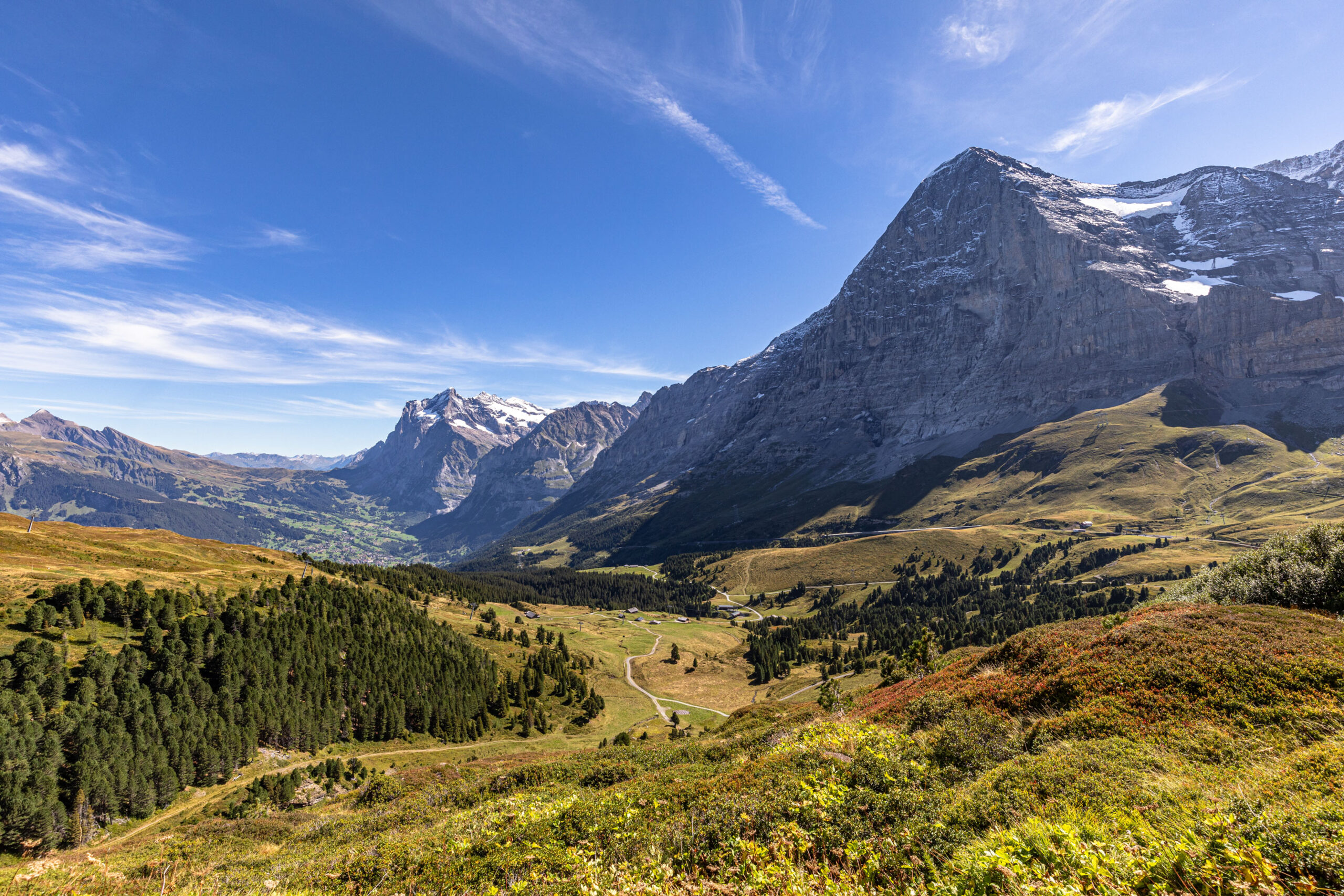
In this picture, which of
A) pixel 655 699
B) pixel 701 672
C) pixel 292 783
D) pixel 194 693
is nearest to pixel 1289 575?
pixel 292 783

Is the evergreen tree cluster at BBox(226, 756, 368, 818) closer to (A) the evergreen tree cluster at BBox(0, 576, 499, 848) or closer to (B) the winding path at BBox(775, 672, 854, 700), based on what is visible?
(A) the evergreen tree cluster at BBox(0, 576, 499, 848)

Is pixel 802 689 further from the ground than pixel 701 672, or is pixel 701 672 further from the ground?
pixel 802 689

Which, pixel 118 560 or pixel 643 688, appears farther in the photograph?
pixel 643 688

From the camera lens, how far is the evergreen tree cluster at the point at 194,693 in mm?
39031

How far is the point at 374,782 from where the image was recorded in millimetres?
41531

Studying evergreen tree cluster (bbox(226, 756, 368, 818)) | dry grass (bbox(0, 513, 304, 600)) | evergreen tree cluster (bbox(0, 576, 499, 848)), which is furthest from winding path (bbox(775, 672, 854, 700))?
dry grass (bbox(0, 513, 304, 600))

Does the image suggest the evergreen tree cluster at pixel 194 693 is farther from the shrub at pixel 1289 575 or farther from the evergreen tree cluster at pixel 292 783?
the shrub at pixel 1289 575

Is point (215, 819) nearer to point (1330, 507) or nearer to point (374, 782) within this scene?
point (374, 782)

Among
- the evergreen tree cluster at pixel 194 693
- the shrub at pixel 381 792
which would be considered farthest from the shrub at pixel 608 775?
the evergreen tree cluster at pixel 194 693

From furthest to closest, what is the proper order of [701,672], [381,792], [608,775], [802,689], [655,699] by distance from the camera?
[701,672] < [655,699] < [802,689] < [381,792] < [608,775]

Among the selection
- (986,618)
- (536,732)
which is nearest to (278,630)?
(536,732)

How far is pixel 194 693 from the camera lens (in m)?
55.5

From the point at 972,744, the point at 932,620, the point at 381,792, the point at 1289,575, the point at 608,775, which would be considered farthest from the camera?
the point at 932,620

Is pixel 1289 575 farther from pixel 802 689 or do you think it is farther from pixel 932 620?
pixel 932 620
